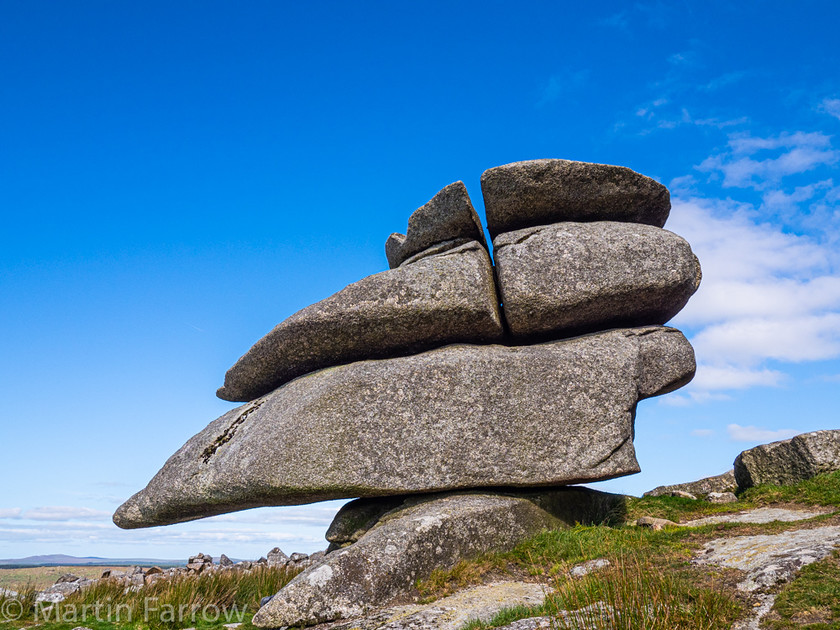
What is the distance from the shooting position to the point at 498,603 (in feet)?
31.5

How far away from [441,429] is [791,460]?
9854 mm

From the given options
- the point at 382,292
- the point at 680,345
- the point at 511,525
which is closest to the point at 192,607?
the point at 511,525

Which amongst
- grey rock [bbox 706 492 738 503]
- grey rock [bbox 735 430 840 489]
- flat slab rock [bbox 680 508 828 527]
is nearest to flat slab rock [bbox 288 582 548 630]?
flat slab rock [bbox 680 508 828 527]

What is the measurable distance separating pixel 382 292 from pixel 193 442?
632 centimetres

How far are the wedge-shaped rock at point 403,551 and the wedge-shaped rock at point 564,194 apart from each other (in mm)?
7114

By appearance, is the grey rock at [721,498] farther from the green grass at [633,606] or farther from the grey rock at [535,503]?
the green grass at [633,606]

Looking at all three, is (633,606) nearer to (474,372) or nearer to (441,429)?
(441,429)

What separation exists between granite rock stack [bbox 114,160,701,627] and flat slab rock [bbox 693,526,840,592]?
10.1 feet

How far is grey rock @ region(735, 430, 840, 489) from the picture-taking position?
16.1 metres

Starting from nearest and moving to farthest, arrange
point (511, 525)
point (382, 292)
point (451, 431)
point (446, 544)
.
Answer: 1. point (446, 544)
2. point (511, 525)
3. point (451, 431)
4. point (382, 292)

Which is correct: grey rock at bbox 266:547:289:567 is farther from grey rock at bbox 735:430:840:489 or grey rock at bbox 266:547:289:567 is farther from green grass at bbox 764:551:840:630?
green grass at bbox 764:551:840:630

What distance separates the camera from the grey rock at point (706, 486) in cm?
1938

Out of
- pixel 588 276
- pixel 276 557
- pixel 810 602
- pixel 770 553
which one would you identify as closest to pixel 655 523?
pixel 770 553

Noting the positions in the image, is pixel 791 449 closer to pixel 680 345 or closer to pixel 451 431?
pixel 680 345
